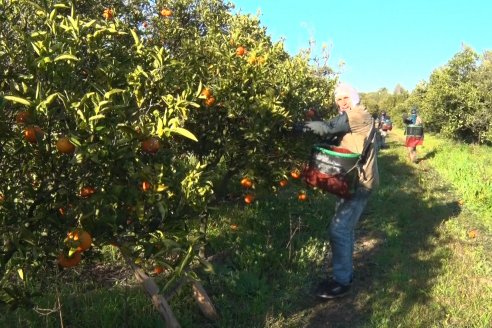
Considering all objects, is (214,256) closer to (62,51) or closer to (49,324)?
(49,324)

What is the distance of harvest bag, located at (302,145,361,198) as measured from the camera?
13.1 feet

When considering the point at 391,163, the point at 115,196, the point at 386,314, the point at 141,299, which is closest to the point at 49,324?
the point at 141,299

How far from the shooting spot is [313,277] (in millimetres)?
4809

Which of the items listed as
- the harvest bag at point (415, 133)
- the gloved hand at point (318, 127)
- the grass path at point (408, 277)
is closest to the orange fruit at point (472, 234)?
the grass path at point (408, 277)

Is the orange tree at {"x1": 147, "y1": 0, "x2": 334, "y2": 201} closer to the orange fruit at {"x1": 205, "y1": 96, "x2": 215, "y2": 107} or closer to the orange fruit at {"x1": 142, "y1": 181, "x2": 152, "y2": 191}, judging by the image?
the orange fruit at {"x1": 205, "y1": 96, "x2": 215, "y2": 107}

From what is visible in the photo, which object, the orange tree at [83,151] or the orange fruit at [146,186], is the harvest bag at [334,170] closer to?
the orange tree at [83,151]

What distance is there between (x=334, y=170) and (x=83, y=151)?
2.56m

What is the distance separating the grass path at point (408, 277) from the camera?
3943 mm

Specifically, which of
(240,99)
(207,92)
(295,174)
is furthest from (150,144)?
(295,174)

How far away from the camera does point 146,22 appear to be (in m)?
4.73

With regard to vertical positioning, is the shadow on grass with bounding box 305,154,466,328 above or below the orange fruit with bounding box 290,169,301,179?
below

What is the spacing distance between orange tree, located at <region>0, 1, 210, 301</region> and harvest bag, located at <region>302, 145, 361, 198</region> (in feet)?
5.77

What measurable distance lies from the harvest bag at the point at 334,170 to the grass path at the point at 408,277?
1.04 m

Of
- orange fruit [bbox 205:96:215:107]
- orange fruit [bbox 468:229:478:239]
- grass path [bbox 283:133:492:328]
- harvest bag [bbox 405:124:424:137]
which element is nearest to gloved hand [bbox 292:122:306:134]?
orange fruit [bbox 205:96:215:107]
